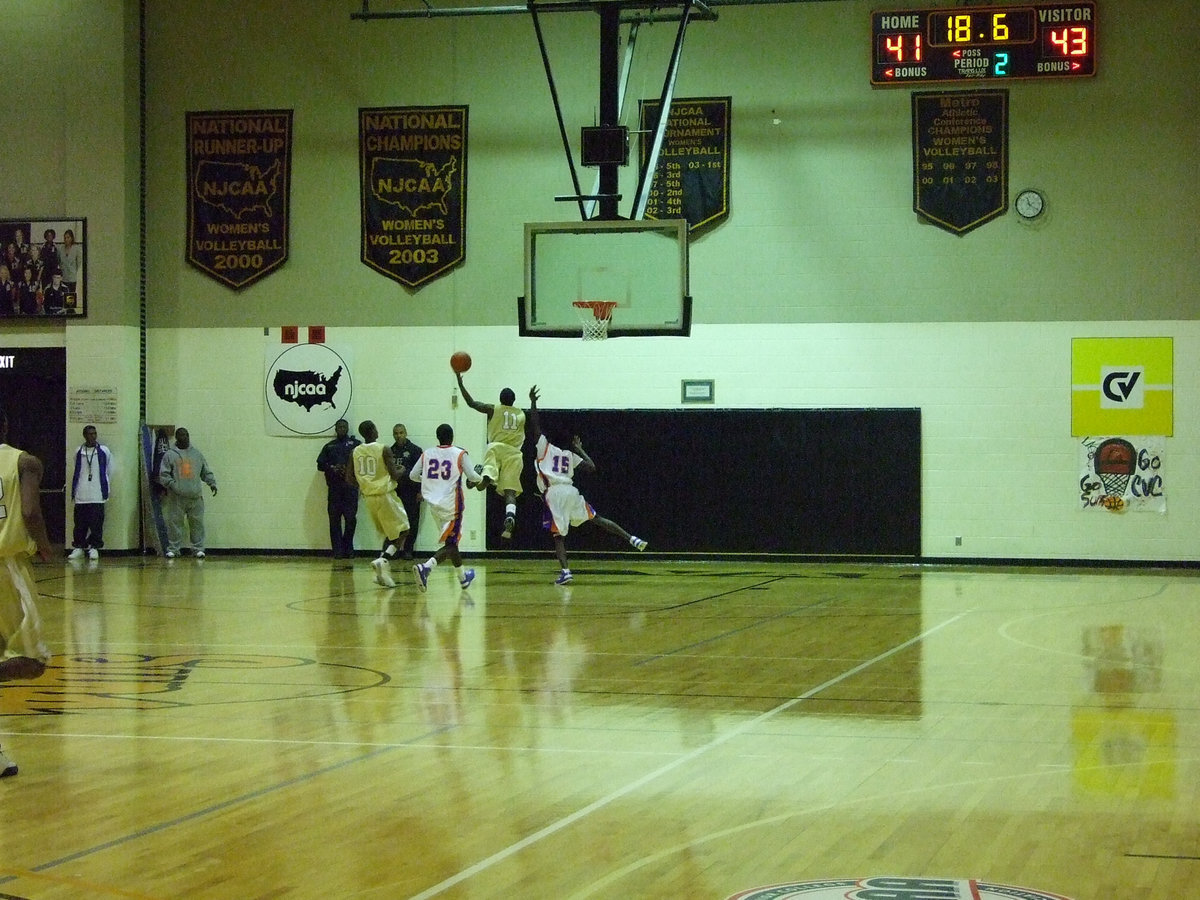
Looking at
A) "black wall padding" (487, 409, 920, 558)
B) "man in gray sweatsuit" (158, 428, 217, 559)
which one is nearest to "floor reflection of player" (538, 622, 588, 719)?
"black wall padding" (487, 409, 920, 558)

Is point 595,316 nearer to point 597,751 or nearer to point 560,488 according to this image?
point 560,488

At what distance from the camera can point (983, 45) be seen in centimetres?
1723

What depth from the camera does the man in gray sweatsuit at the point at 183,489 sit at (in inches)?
791

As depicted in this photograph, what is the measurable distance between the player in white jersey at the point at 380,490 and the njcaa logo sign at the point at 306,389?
4.51 m

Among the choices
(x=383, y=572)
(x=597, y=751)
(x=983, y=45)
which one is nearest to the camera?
(x=597, y=751)

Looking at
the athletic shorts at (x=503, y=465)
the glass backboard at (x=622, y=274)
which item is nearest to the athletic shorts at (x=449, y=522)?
the athletic shorts at (x=503, y=465)

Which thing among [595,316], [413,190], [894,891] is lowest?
[894,891]

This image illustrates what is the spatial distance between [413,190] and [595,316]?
5.52m

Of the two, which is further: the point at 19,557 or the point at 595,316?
the point at 595,316

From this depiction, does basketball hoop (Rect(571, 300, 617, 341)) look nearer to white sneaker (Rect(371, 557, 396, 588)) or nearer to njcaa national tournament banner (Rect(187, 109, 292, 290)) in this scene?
white sneaker (Rect(371, 557, 396, 588))

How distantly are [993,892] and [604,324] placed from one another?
1136cm

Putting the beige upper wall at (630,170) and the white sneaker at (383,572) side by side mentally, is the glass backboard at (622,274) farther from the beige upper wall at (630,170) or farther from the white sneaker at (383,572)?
the beige upper wall at (630,170)

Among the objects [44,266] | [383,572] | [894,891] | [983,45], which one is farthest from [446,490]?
[894,891]

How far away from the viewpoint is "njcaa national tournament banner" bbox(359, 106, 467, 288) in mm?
20141
